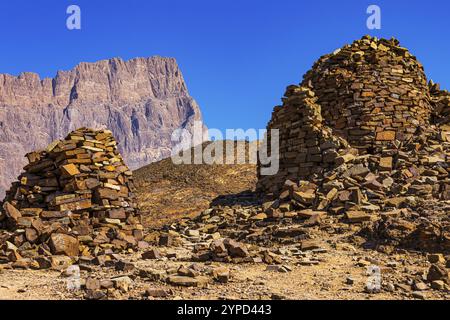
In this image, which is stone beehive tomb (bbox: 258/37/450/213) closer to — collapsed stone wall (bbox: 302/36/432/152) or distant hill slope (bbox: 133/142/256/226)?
collapsed stone wall (bbox: 302/36/432/152)

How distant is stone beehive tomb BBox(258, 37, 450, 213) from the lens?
1198cm

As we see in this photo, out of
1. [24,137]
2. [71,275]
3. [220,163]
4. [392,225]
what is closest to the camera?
[71,275]

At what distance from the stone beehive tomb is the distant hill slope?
27.2ft

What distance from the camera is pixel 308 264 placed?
25.0ft

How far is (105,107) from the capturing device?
163000 mm

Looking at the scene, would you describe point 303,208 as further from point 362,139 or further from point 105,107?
point 105,107

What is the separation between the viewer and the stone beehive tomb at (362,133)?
12.0 m

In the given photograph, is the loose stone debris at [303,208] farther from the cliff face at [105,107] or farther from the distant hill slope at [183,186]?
the cliff face at [105,107]

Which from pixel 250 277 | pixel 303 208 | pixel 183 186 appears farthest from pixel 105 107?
pixel 250 277

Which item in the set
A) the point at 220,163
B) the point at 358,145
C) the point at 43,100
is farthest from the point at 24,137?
the point at 358,145

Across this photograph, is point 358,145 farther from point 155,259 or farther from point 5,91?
point 5,91

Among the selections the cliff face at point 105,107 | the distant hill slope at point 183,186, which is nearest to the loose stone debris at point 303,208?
the distant hill slope at point 183,186
